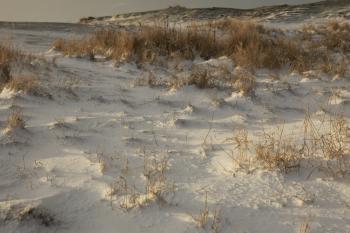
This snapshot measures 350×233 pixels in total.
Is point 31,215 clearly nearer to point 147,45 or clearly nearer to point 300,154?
point 300,154

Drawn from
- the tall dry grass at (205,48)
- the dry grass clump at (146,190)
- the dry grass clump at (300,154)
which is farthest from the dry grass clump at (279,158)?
the tall dry grass at (205,48)

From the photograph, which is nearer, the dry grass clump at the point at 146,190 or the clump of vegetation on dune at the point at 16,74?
the dry grass clump at the point at 146,190

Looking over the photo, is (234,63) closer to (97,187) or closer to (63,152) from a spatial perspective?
(63,152)

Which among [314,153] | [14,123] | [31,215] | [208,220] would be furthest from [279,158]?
[14,123]

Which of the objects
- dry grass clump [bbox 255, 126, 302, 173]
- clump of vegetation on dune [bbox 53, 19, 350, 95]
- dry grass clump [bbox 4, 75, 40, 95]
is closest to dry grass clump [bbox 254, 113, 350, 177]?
dry grass clump [bbox 255, 126, 302, 173]

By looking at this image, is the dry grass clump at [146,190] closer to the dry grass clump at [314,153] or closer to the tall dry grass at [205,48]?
the dry grass clump at [314,153]

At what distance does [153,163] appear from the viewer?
3.15 meters

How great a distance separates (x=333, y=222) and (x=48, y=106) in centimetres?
321

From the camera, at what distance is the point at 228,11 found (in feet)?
70.6

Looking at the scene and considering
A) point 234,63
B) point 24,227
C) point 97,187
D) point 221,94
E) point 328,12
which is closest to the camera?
point 24,227

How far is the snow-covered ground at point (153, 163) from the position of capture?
95.2 inches

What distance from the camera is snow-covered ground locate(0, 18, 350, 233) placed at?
2.42 m

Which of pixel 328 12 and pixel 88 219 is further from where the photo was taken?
pixel 328 12

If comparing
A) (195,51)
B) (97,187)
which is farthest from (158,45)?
(97,187)
